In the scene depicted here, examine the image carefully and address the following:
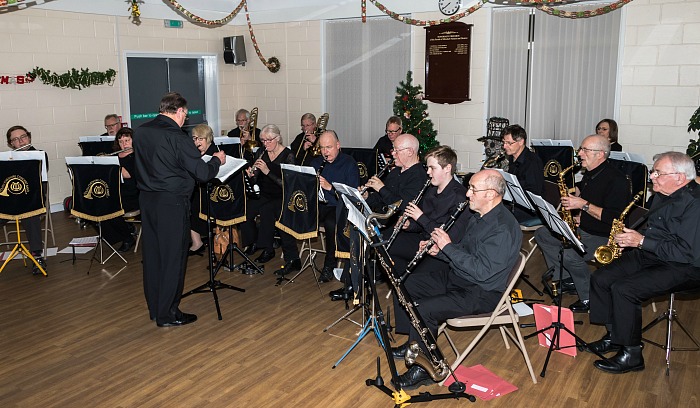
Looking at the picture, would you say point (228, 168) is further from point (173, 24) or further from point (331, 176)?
point (173, 24)

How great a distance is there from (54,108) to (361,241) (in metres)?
6.85

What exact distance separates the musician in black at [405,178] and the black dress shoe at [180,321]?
1.84 m

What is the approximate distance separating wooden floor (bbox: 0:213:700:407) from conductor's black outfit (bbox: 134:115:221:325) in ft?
1.11

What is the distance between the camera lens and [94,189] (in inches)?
249

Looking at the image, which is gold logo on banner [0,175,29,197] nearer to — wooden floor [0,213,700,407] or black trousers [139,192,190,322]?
wooden floor [0,213,700,407]

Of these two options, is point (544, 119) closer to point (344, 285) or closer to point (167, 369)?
point (344, 285)

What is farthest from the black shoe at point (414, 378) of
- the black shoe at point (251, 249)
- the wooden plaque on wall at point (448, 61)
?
the wooden plaque on wall at point (448, 61)

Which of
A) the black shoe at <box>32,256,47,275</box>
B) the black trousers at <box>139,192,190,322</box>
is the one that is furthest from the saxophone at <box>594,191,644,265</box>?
the black shoe at <box>32,256,47,275</box>

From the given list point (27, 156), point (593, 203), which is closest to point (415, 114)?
point (593, 203)

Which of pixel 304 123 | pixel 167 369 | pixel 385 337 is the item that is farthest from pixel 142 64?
pixel 385 337

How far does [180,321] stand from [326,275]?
1.56 m

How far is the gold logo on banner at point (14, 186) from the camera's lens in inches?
234

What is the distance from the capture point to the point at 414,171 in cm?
523

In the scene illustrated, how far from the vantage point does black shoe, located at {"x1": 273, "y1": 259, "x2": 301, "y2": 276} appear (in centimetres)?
619
